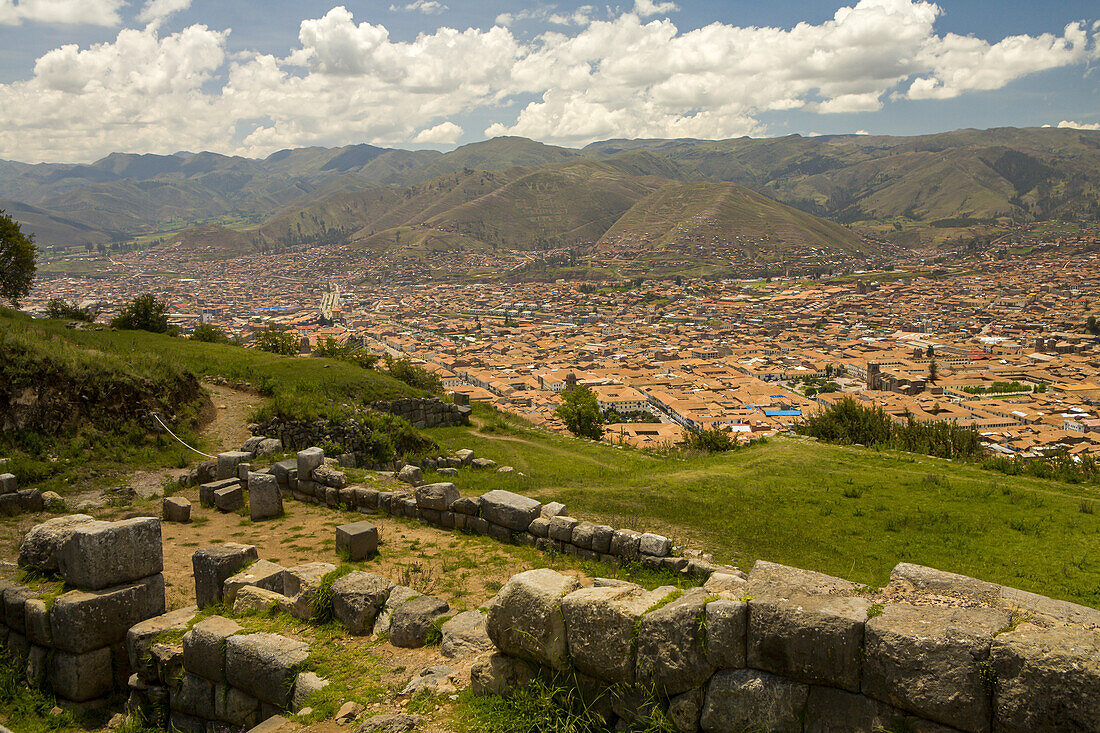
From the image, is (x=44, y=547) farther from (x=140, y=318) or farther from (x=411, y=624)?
(x=140, y=318)

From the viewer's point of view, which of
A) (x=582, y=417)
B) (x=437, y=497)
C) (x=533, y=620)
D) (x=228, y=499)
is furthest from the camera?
(x=582, y=417)

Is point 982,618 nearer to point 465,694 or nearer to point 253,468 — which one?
point 465,694

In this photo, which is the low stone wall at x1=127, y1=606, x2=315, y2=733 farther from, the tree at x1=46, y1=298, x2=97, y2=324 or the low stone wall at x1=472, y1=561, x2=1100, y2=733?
the tree at x1=46, y1=298, x2=97, y2=324

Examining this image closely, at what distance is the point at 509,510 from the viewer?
1235 centimetres

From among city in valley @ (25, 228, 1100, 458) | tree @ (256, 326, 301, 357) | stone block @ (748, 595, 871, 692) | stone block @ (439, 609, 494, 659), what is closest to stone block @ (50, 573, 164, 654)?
stone block @ (439, 609, 494, 659)

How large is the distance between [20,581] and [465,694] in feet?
22.8

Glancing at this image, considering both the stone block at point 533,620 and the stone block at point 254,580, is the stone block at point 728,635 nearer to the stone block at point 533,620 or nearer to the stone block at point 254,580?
the stone block at point 533,620

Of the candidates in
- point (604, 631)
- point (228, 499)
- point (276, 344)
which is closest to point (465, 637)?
point (604, 631)

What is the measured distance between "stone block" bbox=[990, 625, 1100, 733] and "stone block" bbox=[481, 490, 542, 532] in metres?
8.84

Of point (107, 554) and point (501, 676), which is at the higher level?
point (107, 554)

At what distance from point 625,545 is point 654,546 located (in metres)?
0.52

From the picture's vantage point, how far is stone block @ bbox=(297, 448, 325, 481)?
15000mm

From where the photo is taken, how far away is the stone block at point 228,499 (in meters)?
13.9

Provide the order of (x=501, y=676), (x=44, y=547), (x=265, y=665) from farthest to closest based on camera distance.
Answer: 1. (x=44, y=547)
2. (x=265, y=665)
3. (x=501, y=676)
